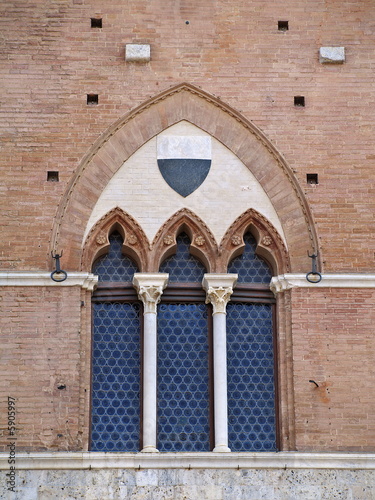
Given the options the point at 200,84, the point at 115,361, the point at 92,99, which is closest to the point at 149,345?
the point at 115,361

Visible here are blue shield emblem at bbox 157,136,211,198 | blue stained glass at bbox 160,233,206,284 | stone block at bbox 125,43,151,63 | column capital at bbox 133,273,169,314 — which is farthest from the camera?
stone block at bbox 125,43,151,63

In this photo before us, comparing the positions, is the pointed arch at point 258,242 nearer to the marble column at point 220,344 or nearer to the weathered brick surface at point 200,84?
the marble column at point 220,344

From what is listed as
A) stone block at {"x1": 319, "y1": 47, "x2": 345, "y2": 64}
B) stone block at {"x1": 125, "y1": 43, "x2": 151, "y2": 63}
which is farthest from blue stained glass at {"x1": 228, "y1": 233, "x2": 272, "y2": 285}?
stone block at {"x1": 125, "y1": 43, "x2": 151, "y2": 63}

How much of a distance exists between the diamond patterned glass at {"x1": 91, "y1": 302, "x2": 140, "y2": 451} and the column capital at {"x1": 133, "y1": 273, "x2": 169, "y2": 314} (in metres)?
0.32

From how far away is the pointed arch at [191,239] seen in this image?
58.8 ft

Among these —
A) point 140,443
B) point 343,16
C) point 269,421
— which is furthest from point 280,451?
point 343,16

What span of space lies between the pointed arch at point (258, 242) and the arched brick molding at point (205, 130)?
0.13 m

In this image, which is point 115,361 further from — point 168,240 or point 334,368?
point 334,368

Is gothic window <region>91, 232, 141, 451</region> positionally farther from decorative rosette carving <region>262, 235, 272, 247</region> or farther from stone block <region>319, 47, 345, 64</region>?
stone block <region>319, 47, 345, 64</region>

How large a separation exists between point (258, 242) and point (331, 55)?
266cm

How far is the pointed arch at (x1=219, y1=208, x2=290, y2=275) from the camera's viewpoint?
59.0 ft

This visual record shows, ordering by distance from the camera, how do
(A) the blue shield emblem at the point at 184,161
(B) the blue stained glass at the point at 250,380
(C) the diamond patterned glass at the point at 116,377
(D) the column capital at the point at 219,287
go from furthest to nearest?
(A) the blue shield emblem at the point at 184,161
(D) the column capital at the point at 219,287
(B) the blue stained glass at the point at 250,380
(C) the diamond patterned glass at the point at 116,377

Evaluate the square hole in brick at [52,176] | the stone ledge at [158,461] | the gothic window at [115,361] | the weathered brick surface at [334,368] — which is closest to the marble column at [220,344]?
the stone ledge at [158,461]

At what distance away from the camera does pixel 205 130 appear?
60.6ft
